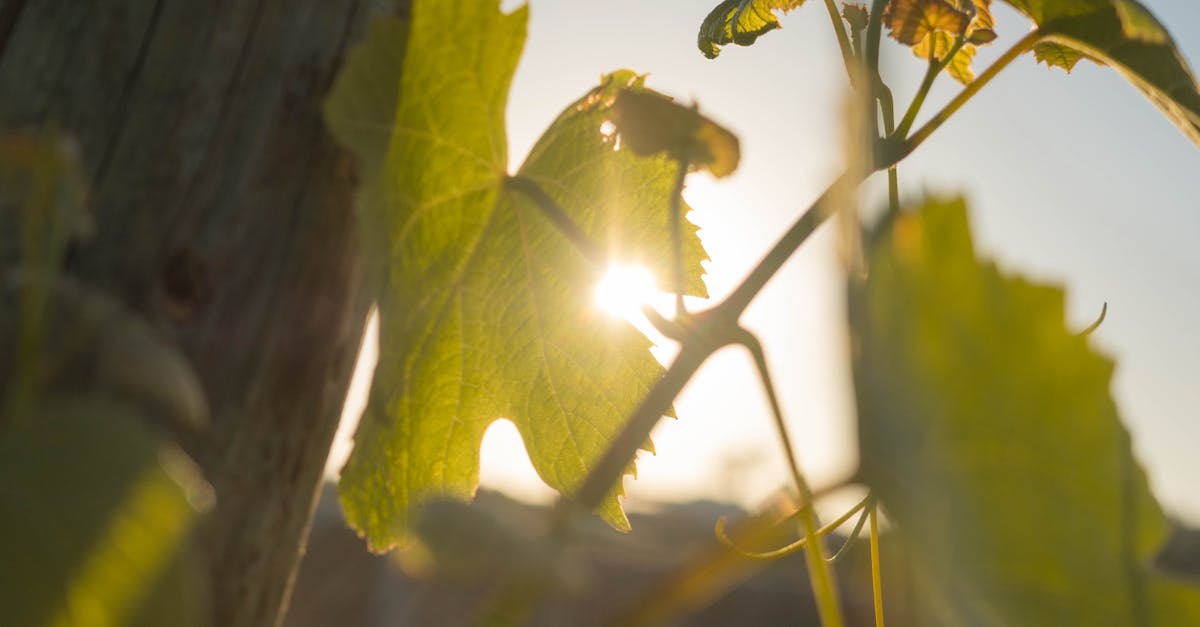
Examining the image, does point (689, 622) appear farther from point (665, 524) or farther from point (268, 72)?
point (268, 72)

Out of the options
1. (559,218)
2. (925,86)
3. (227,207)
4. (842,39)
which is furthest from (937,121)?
(227,207)

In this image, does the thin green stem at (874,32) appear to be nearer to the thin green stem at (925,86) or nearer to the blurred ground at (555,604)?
the thin green stem at (925,86)

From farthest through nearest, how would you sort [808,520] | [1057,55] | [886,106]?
[1057,55] → [886,106] → [808,520]

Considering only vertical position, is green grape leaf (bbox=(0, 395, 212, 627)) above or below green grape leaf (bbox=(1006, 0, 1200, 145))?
below

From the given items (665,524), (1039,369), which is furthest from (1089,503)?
(665,524)

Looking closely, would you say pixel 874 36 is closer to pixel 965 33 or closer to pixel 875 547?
pixel 965 33

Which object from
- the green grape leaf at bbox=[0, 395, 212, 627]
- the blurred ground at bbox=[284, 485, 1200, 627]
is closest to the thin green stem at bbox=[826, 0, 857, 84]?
the green grape leaf at bbox=[0, 395, 212, 627]

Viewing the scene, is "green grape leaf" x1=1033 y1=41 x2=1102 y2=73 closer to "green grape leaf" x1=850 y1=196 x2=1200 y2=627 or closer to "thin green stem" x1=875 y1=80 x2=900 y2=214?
"thin green stem" x1=875 y1=80 x2=900 y2=214
